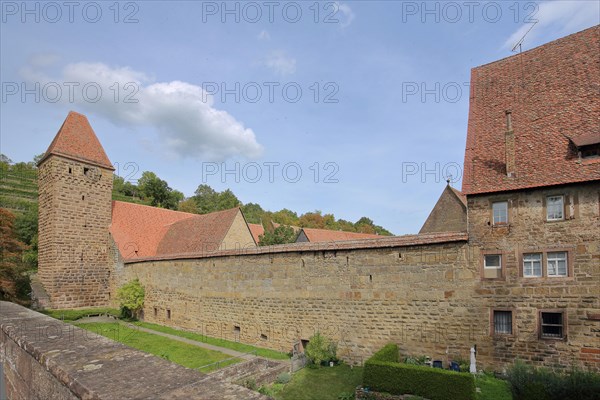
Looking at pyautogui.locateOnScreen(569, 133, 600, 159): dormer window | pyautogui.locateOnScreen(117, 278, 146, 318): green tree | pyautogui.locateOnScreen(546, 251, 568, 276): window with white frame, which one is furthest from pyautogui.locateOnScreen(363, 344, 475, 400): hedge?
pyautogui.locateOnScreen(117, 278, 146, 318): green tree

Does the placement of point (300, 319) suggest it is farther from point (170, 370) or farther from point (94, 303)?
point (94, 303)

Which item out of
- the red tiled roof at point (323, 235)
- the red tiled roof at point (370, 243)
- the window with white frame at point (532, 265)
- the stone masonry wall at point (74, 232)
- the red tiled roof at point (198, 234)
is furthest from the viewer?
the red tiled roof at point (323, 235)

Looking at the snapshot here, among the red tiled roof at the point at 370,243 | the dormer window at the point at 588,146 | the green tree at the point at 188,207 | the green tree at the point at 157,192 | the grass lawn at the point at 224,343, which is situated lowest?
the grass lawn at the point at 224,343

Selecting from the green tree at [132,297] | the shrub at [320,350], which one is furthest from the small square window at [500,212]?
the green tree at [132,297]

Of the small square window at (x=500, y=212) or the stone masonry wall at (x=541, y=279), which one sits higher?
the small square window at (x=500, y=212)

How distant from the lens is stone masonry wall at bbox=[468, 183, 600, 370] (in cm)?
1047

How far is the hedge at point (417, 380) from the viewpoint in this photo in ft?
31.3

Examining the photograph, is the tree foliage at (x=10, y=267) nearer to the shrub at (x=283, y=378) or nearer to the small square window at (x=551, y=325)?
the shrub at (x=283, y=378)

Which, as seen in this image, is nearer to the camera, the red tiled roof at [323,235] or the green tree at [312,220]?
the red tiled roof at [323,235]

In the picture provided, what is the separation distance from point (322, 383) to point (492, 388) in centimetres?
504

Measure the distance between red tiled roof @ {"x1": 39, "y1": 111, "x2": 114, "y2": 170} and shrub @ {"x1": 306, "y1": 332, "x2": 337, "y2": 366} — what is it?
20072 mm

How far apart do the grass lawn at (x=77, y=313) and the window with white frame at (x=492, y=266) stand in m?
21.4

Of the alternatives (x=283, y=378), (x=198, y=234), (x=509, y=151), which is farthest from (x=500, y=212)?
(x=198, y=234)

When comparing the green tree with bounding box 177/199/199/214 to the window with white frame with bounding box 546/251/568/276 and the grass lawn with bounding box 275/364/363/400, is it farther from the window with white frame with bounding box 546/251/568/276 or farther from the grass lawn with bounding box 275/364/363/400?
the window with white frame with bounding box 546/251/568/276
